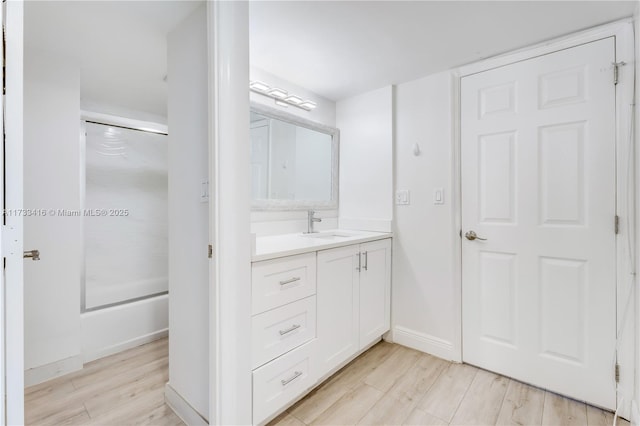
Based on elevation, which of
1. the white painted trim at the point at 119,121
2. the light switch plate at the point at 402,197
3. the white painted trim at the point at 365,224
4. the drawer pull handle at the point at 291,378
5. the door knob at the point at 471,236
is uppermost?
the white painted trim at the point at 119,121

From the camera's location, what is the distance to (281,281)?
4.95 feet

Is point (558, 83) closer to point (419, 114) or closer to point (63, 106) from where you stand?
point (419, 114)

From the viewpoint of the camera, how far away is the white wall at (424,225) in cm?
215

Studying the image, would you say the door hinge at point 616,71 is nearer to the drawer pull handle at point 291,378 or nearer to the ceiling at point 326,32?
the ceiling at point 326,32

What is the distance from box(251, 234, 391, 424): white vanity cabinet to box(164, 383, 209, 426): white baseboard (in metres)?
0.31

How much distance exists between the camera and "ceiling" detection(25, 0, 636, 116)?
143cm

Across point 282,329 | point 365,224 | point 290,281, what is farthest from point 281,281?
point 365,224

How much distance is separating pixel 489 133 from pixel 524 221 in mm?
620

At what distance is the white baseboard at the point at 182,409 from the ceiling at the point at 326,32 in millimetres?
1963

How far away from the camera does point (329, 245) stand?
1782mm

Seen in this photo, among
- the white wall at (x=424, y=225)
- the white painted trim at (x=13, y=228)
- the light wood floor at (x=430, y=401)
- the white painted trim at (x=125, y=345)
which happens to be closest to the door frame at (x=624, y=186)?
the light wood floor at (x=430, y=401)

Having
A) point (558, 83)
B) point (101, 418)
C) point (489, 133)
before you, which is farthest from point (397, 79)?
point (101, 418)

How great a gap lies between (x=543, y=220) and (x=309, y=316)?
153cm

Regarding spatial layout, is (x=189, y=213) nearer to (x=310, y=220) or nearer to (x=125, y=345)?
(x=310, y=220)
